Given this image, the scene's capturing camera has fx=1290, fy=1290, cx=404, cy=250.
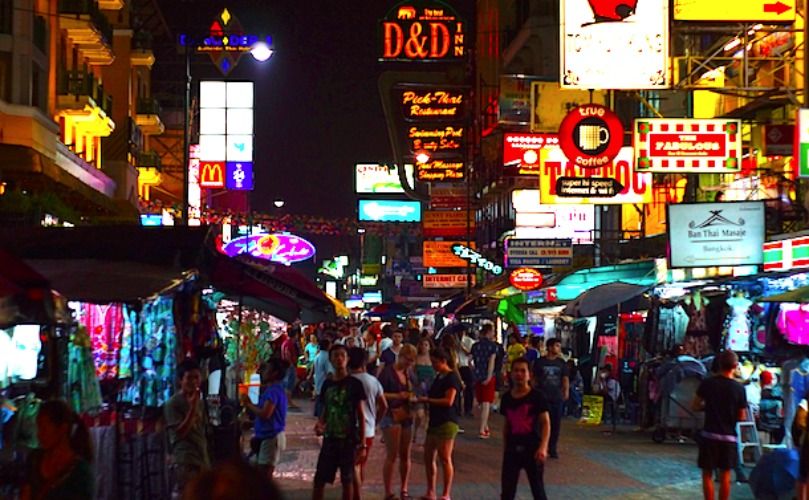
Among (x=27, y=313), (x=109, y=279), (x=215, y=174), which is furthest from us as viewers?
(x=215, y=174)

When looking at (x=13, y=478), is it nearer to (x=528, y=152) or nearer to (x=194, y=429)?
(x=194, y=429)

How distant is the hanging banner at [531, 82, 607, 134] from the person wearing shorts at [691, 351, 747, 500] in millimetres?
16965

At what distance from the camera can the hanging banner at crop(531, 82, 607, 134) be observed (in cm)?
2980

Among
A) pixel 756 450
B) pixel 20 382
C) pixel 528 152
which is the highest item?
pixel 528 152

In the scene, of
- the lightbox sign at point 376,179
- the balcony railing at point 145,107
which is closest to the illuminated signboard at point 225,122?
the balcony railing at point 145,107

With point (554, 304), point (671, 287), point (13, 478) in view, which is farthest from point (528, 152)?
point (13, 478)

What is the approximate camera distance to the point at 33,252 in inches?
511

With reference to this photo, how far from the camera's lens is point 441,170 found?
42000 millimetres

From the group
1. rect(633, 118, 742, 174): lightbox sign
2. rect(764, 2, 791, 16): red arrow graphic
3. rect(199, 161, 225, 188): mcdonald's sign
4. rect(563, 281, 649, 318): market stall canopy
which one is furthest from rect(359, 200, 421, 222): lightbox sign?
rect(764, 2, 791, 16): red arrow graphic

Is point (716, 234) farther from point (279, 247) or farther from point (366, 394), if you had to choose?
point (279, 247)

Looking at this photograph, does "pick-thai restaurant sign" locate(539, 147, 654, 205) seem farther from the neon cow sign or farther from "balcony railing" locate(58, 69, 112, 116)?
"balcony railing" locate(58, 69, 112, 116)

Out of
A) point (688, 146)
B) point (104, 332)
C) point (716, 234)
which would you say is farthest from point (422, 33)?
point (104, 332)

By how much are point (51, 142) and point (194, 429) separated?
23646 millimetres

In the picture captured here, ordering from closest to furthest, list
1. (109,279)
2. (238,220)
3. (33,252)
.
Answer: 1. (109,279)
2. (33,252)
3. (238,220)
